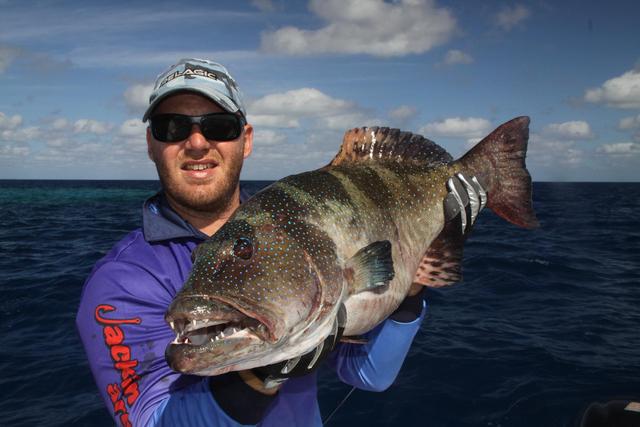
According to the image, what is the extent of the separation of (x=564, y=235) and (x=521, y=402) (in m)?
16.2

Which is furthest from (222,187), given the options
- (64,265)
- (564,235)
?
(564,235)

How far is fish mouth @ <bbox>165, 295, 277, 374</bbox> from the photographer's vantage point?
1892 mm

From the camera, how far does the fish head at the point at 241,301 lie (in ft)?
6.37

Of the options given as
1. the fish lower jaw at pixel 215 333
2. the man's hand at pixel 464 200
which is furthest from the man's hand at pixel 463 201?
the fish lower jaw at pixel 215 333

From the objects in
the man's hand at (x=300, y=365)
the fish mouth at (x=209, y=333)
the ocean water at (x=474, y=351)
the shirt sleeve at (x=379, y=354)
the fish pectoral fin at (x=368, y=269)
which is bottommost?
the ocean water at (x=474, y=351)

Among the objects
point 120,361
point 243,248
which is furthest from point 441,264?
point 120,361

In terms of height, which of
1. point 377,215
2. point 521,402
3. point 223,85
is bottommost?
point 521,402

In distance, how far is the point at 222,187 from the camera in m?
2.90

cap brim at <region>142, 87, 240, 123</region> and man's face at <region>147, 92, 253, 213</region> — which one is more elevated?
cap brim at <region>142, 87, 240, 123</region>

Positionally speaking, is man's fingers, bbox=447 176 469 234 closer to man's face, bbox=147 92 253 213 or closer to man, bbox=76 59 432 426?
man, bbox=76 59 432 426

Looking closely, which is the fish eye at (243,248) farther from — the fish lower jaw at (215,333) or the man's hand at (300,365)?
the man's hand at (300,365)

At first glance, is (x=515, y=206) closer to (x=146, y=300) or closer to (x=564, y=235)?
(x=146, y=300)

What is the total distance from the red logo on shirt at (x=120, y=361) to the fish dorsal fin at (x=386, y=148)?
5.28 feet

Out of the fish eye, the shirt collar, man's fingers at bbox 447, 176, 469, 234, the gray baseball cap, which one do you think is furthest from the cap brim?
man's fingers at bbox 447, 176, 469, 234
